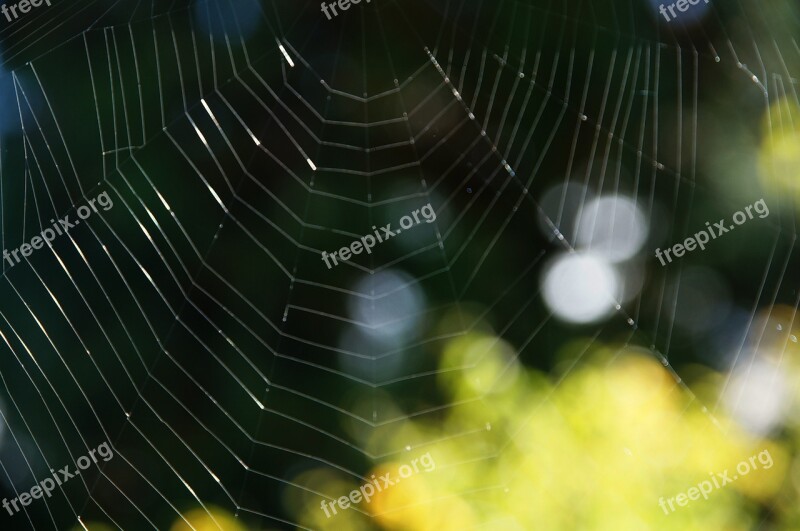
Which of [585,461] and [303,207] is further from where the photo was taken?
[303,207]

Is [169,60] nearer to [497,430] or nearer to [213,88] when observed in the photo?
[213,88]

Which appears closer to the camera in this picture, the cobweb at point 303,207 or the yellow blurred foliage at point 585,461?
the yellow blurred foliage at point 585,461

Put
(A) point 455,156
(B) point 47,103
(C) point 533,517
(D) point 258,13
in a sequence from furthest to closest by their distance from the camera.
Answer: (A) point 455,156, (D) point 258,13, (B) point 47,103, (C) point 533,517

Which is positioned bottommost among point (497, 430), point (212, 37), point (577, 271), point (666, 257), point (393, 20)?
point (666, 257)

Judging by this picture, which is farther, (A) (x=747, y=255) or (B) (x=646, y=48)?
(A) (x=747, y=255)

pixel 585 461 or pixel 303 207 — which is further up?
pixel 303 207

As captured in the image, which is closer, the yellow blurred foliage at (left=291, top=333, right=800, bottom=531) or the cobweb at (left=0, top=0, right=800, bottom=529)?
the yellow blurred foliage at (left=291, top=333, right=800, bottom=531)

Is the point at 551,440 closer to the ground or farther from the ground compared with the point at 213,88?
closer to the ground

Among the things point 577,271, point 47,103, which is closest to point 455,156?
point 577,271
